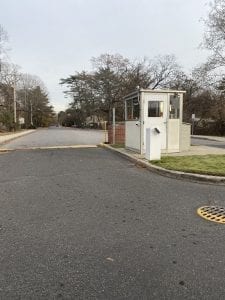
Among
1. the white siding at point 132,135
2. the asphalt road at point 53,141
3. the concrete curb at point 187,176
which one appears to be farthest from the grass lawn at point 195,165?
the asphalt road at point 53,141

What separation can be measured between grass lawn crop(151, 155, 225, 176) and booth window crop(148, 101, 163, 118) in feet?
8.94

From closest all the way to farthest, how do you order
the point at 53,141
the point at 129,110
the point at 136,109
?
the point at 136,109 < the point at 129,110 < the point at 53,141

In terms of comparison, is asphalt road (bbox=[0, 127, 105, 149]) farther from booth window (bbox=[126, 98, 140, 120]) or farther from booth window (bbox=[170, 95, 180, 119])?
booth window (bbox=[170, 95, 180, 119])

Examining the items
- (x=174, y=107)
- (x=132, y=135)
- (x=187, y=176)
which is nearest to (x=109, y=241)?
(x=187, y=176)

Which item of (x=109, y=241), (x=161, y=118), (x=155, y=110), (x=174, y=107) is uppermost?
(x=174, y=107)

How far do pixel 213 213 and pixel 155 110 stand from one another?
27.1 ft

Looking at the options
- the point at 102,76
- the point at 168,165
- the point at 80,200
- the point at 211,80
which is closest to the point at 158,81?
the point at 102,76

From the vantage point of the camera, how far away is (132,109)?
1479 centimetres

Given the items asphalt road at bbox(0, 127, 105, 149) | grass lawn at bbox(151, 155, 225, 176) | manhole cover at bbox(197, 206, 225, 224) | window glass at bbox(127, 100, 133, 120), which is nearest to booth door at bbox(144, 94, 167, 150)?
window glass at bbox(127, 100, 133, 120)

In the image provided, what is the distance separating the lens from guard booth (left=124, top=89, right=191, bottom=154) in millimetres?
Answer: 13469

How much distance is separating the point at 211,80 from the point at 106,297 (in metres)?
36.5

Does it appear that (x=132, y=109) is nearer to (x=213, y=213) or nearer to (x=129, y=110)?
(x=129, y=110)

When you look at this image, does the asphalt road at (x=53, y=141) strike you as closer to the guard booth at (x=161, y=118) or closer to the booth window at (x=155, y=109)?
the guard booth at (x=161, y=118)

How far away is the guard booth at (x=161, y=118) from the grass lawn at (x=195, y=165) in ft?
7.56
